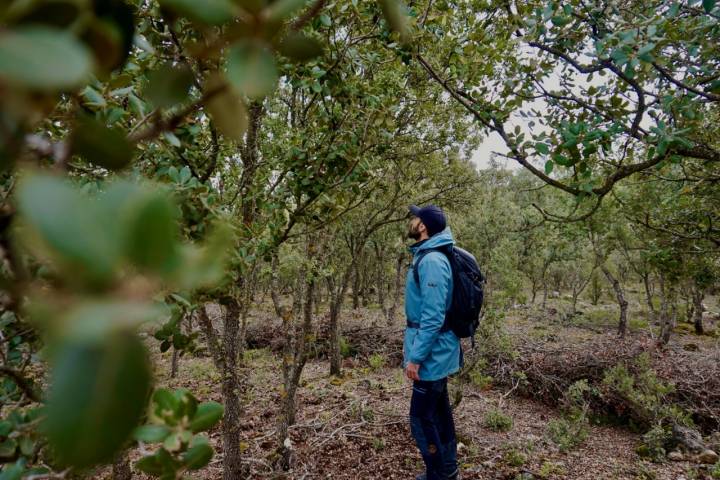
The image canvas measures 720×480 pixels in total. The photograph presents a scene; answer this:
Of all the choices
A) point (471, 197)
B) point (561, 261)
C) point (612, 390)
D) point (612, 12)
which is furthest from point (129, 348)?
point (561, 261)

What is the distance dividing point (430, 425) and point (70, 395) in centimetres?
383

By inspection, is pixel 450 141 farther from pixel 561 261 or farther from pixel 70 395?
pixel 561 261

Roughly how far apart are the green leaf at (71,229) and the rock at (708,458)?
255 inches

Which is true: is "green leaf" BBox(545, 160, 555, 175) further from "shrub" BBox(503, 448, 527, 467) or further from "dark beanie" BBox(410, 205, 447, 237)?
"shrub" BBox(503, 448, 527, 467)

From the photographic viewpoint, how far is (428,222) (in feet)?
12.1

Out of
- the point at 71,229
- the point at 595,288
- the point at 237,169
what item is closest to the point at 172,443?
the point at 71,229

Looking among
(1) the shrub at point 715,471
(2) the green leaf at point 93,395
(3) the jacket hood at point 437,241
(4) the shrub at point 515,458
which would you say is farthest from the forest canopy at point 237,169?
(3) the jacket hood at point 437,241

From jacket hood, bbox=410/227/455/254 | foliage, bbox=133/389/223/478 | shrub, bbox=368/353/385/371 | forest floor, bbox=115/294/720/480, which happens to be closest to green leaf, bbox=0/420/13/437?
foliage, bbox=133/389/223/478

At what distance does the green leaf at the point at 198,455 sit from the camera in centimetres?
57

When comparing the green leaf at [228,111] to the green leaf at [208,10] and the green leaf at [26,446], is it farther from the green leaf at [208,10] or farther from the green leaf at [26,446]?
the green leaf at [26,446]

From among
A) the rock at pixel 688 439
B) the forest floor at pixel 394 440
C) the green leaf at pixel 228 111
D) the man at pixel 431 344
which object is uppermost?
the green leaf at pixel 228 111

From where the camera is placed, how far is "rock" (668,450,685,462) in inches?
193

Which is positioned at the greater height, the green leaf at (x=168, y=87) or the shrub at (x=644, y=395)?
the green leaf at (x=168, y=87)

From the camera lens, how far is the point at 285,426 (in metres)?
4.71
